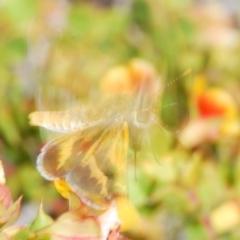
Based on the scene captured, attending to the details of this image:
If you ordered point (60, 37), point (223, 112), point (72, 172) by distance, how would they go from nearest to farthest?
point (72, 172)
point (60, 37)
point (223, 112)

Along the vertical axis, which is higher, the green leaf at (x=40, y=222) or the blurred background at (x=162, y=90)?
the green leaf at (x=40, y=222)

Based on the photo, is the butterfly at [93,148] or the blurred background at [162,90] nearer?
the butterfly at [93,148]

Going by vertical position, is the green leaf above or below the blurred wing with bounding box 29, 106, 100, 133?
below

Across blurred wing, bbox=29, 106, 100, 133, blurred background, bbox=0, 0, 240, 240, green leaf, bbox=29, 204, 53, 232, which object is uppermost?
blurred wing, bbox=29, 106, 100, 133

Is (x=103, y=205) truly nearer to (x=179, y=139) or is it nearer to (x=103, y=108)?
(x=103, y=108)

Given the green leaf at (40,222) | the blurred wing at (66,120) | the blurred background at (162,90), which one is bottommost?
the blurred background at (162,90)

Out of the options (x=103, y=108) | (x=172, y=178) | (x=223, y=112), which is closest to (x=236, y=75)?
(x=223, y=112)
